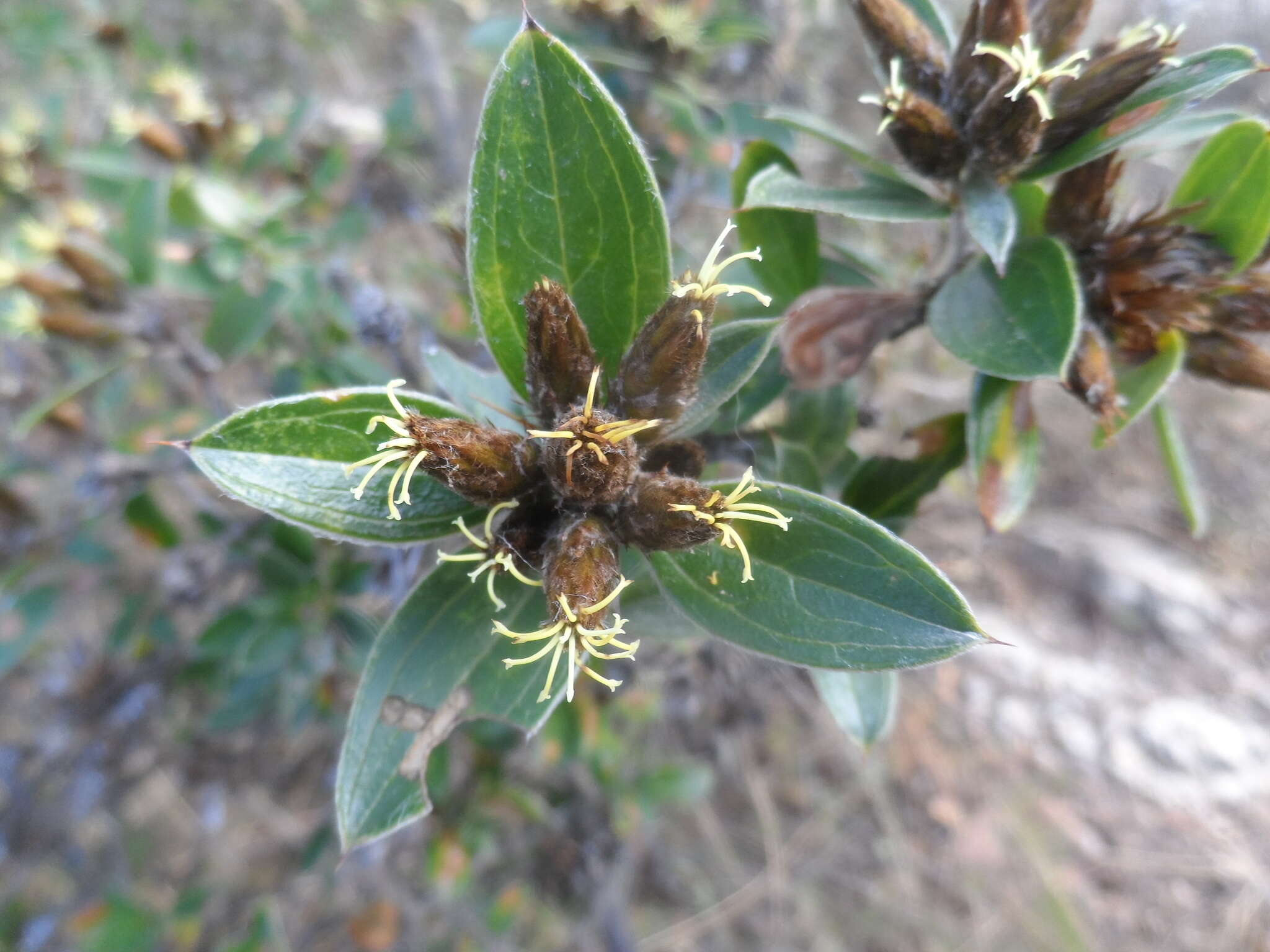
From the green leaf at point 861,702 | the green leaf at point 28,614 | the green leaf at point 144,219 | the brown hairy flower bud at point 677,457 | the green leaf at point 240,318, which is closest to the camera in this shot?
the brown hairy flower bud at point 677,457

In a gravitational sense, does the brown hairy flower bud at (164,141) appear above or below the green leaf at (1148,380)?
below

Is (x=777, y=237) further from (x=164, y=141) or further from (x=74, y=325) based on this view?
(x=164, y=141)

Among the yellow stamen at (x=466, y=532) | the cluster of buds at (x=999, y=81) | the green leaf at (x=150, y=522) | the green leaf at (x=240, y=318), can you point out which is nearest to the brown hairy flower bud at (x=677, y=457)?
the yellow stamen at (x=466, y=532)

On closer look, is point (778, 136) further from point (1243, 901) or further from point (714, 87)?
point (1243, 901)

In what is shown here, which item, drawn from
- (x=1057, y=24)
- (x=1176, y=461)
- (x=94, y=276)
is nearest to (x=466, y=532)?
(x=1057, y=24)

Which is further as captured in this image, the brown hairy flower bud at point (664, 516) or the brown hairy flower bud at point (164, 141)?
the brown hairy flower bud at point (164, 141)

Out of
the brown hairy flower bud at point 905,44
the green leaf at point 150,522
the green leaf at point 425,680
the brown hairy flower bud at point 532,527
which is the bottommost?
the green leaf at point 150,522

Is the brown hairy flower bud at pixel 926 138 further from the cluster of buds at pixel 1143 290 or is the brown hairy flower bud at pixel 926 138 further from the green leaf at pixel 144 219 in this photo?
the green leaf at pixel 144 219
